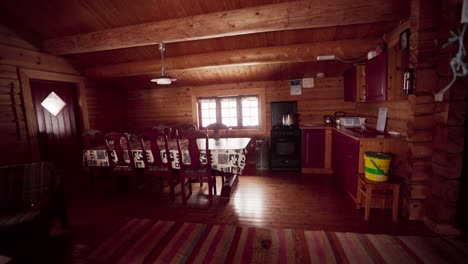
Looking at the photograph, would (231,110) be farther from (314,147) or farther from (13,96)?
(13,96)

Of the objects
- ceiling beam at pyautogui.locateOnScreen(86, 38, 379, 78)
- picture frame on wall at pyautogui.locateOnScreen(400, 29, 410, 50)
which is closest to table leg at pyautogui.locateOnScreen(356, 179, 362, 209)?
picture frame on wall at pyautogui.locateOnScreen(400, 29, 410, 50)

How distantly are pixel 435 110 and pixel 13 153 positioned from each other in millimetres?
5535

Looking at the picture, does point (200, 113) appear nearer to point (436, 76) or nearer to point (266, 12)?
point (266, 12)

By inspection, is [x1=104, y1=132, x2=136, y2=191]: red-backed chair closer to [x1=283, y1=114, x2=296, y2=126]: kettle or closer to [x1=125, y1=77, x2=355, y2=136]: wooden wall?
[x1=125, y1=77, x2=355, y2=136]: wooden wall

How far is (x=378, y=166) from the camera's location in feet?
7.66

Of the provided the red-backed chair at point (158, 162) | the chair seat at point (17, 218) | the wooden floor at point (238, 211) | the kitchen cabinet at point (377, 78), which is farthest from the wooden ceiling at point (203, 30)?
the chair seat at point (17, 218)

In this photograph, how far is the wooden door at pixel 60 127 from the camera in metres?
3.58

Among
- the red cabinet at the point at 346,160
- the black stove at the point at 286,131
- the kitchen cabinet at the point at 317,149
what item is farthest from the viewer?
the black stove at the point at 286,131

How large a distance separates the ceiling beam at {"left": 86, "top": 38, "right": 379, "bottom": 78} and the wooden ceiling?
14 millimetres

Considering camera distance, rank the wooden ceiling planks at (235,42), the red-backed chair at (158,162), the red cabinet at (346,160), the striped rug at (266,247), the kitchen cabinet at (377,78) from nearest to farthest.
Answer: the striped rug at (266,247) → the kitchen cabinet at (377,78) → the red cabinet at (346,160) → the red-backed chair at (158,162) → the wooden ceiling planks at (235,42)

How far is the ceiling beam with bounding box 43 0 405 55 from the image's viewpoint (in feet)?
7.86

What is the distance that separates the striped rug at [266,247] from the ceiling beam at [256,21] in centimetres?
242

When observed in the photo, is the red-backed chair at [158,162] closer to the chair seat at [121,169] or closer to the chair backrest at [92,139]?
the chair seat at [121,169]

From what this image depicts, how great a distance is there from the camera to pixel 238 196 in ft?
10.5
